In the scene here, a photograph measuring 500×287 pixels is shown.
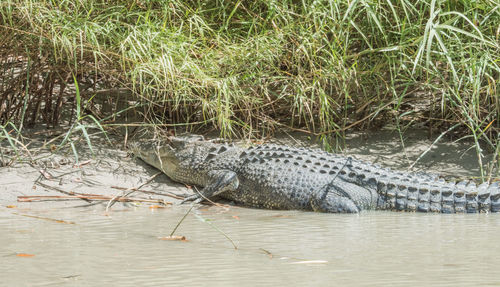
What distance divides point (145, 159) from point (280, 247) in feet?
8.22

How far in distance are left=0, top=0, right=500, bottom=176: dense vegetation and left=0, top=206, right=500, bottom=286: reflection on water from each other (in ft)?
3.96

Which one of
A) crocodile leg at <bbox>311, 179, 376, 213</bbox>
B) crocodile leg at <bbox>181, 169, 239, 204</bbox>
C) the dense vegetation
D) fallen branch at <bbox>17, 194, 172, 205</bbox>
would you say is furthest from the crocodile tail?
fallen branch at <bbox>17, 194, 172, 205</bbox>

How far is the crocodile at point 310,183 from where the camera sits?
15.3 ft

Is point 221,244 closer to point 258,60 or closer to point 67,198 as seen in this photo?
point 67,198

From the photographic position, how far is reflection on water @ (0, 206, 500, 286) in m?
2.61

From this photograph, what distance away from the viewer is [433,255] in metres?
3.01

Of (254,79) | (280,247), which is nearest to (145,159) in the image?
(254,79)

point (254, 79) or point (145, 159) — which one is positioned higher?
point (254, 79)

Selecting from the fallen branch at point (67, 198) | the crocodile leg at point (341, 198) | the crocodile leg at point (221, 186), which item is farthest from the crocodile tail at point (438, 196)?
the fallen branch at point (67, 198)

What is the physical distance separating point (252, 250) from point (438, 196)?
1.97 m

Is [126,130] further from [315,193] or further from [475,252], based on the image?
[475,252]

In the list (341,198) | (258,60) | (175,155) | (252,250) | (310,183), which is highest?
(258,60)

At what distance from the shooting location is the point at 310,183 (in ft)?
15.9

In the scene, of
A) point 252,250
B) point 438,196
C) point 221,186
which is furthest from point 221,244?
point 438,196
